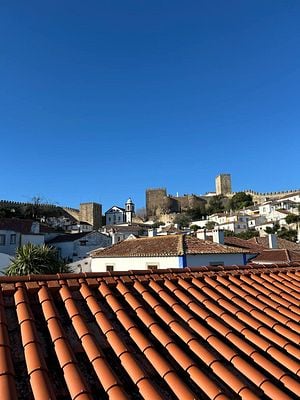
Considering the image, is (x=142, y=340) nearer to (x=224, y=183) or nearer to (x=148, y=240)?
(x=148, y=240)

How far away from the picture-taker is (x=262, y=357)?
3.67 metres

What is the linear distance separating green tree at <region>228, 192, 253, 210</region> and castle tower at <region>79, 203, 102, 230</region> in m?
41.2

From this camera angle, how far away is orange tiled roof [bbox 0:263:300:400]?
9.49ft

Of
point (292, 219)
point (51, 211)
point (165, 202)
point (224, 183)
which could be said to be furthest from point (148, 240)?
point (224, 183)

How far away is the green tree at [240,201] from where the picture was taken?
10581 cm

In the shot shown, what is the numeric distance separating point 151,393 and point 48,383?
0.82 meters

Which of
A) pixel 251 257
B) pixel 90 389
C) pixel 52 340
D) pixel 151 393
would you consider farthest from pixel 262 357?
pixel 251 257

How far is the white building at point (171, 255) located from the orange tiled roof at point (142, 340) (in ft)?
60.5

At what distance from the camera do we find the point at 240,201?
10719 cm

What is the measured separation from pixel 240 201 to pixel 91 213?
45.7 metres

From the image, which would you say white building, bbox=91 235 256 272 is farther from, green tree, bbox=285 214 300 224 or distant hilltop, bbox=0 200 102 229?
green tree, bbox=285 214 300 224

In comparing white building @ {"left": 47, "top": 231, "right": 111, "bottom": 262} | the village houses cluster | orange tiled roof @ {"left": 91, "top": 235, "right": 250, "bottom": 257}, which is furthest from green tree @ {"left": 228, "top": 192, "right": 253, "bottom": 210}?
orange tiled roof @ {"left": 91, "top": 235, "right": 250, "bottom": 257}

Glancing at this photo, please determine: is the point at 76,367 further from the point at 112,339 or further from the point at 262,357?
the point at 262,357

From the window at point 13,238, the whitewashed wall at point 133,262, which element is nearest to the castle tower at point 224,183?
the window at point 13,238
